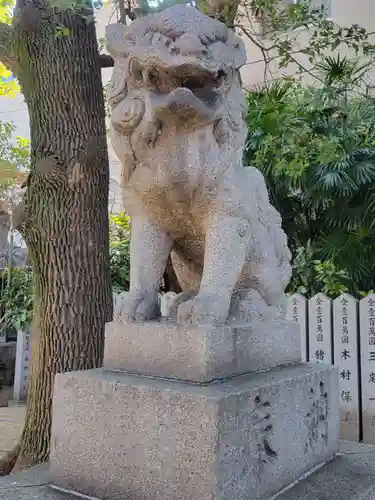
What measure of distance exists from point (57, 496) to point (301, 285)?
13.3 ft

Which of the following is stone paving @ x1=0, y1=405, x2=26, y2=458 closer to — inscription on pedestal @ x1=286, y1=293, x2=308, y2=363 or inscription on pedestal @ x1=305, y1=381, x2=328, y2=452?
inscription on pedestal @ x1=286, y1=293, x2=308, y2=363

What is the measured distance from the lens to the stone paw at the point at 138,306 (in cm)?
172

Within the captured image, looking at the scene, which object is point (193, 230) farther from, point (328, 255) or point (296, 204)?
point (296, 204)

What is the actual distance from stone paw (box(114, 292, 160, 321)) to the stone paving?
2887 mm

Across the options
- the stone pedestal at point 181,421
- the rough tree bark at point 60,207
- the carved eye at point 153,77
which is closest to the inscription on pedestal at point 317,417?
the stone pedestal at point 181,421

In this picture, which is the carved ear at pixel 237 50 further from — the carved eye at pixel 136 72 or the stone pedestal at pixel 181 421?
the stone pedestal at pixel 181 421

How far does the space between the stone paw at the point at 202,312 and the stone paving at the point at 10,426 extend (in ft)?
10.1

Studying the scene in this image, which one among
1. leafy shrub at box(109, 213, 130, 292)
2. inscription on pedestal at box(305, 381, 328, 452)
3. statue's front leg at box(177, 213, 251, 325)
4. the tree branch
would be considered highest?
the tree branch

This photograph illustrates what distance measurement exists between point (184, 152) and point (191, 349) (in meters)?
0.62

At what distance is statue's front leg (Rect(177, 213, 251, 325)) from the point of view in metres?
1.62

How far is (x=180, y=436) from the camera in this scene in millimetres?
1423

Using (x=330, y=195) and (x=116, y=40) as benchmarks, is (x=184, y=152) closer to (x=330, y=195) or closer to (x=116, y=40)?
(x=116, y=40)

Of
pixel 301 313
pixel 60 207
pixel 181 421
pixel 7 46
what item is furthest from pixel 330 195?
pixel 181 421

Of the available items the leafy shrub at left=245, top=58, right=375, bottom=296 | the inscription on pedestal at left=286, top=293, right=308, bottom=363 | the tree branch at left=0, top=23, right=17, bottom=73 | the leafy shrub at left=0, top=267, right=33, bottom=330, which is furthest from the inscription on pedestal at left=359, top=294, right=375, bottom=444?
the leafy shrub at left=0, top=267, right=33, bottom=330
